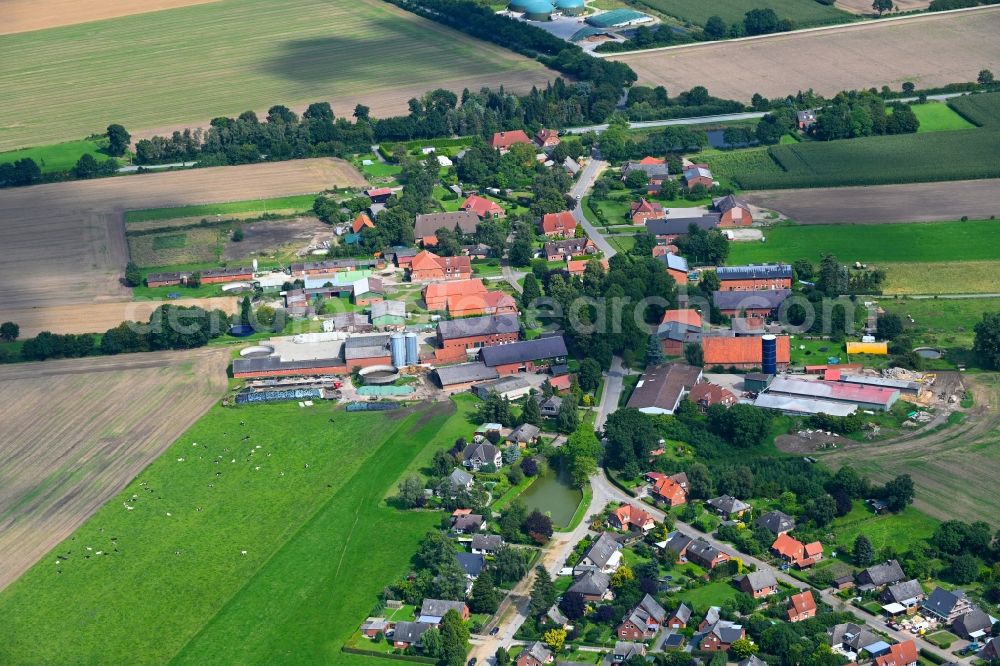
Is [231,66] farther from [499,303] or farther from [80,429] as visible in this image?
[80,429]

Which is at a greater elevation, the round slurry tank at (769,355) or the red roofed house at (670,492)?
the round slurry tank at (769,355)

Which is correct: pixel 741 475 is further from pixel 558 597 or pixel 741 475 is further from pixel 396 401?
pixel 396 401

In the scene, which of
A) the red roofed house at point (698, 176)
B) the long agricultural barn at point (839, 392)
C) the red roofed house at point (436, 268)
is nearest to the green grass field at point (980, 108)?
the red roofed house at point (698, 176)

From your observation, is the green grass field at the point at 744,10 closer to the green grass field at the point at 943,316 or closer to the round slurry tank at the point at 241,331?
the green grass field at the point at 943,316

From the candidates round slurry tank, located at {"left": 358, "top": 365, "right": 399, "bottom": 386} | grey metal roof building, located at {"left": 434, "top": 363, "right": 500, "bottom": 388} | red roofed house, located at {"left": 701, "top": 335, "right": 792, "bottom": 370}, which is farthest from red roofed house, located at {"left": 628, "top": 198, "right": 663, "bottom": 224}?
round slurry tank, located at {"left": 358, "top": 365, "right": 399, "bottom": 386}

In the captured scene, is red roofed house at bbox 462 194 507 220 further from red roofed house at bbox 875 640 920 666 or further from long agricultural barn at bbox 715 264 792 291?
red roofed house at bbox 875 640 920 666

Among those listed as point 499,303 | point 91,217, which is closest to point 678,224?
point 499,303

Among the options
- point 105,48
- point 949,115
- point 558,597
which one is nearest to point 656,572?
point 558,597
